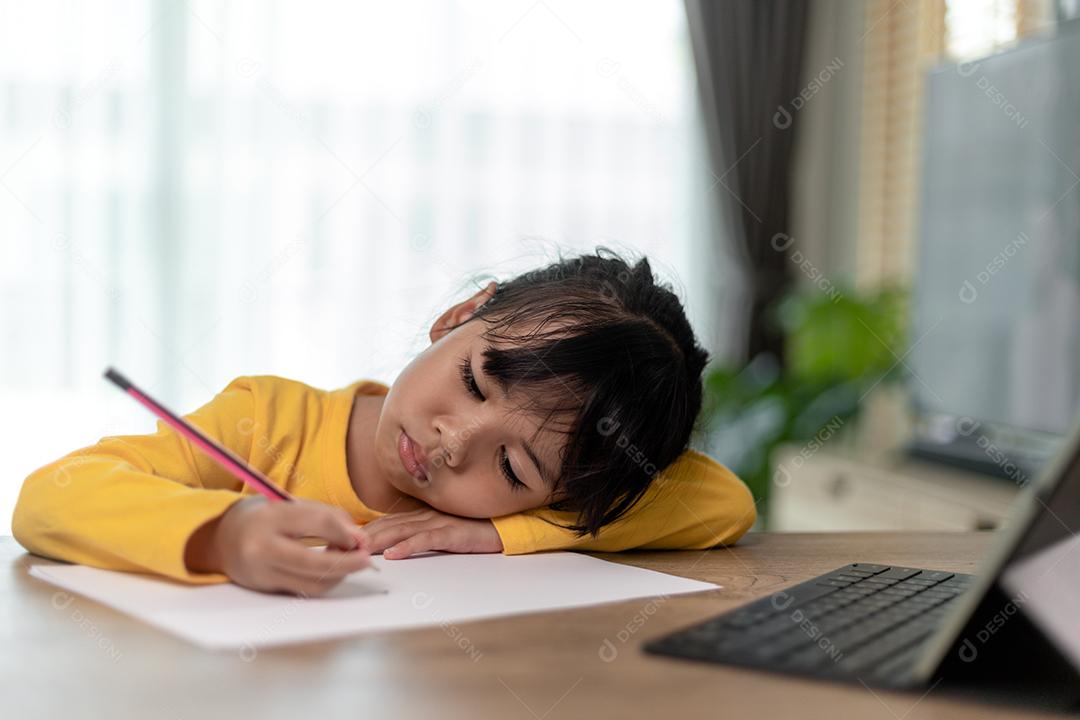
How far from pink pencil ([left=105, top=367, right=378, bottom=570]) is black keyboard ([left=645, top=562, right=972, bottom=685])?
0.24m

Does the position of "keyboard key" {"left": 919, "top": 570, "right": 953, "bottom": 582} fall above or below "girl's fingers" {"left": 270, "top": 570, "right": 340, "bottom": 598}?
below

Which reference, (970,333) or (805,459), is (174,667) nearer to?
(970,333)

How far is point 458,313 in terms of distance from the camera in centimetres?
124

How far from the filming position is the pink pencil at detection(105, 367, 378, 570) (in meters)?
0.71

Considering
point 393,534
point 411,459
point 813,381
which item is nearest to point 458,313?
point 411,459

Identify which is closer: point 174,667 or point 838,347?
point 174,667

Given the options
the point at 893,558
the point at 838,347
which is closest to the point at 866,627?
the point at 893,558

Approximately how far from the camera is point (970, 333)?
2609 mm

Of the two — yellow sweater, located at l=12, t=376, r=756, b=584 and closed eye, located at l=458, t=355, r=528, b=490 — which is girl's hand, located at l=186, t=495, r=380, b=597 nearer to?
yellow sweater, located at l=12, t=376, r=756, b=584

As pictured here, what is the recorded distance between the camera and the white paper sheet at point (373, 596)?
2.15 feet

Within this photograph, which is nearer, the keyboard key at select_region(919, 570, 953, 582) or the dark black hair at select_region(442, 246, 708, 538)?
the keyboard key at select_region(919, 570, 953, 582)

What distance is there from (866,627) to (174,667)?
407mm

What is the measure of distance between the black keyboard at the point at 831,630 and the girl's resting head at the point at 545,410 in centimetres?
26

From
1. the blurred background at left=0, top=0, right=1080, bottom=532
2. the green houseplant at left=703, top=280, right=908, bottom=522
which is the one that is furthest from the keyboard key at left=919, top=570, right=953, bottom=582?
the green houseplant at left=703, top=280, right=908, bottom=522
